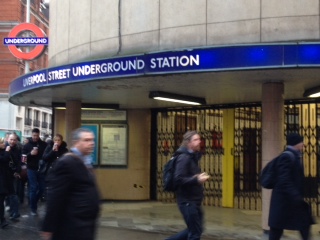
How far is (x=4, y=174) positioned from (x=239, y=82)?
445 centimetres

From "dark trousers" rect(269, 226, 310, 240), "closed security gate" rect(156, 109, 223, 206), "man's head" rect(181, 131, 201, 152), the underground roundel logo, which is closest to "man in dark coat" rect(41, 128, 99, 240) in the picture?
"man's head" rect(181, 131, 201, 152)

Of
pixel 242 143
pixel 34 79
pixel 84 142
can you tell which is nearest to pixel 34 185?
pixel 34 79

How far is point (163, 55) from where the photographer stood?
8695mm

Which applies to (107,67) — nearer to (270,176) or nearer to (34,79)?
(34,79)

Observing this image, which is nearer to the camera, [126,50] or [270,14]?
[270,14]

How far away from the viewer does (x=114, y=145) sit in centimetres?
1440

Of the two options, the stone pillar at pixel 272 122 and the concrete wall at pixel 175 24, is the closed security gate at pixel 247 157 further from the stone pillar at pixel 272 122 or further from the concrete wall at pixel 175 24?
the concrete wall at pixel 175 24

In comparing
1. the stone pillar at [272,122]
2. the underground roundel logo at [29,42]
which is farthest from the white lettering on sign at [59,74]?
the underground roundel logo at [29,42]

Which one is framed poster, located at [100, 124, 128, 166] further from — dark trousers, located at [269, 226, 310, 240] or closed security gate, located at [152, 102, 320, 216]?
dark trousers, located at [269, 226, 310, 240]

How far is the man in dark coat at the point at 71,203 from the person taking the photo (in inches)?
177

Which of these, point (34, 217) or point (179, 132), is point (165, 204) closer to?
point (179, 132)

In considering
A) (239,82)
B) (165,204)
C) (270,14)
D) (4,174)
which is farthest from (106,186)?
(270,14)

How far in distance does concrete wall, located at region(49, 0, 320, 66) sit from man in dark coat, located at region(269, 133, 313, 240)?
2.65 metres

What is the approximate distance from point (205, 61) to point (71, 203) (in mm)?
4355
